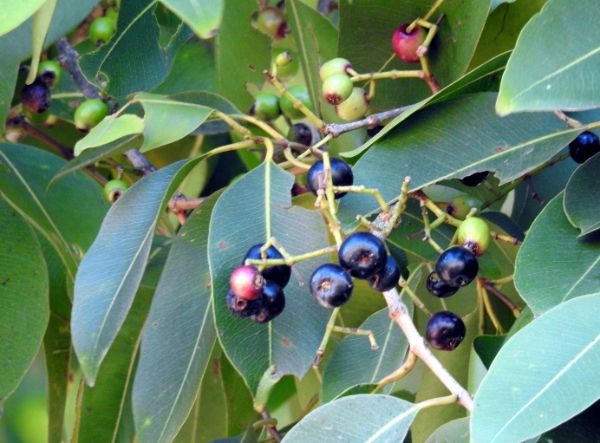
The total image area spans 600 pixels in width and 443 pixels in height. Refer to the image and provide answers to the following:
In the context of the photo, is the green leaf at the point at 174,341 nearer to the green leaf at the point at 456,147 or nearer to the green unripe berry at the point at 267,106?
the green leaf at the point at 456,147

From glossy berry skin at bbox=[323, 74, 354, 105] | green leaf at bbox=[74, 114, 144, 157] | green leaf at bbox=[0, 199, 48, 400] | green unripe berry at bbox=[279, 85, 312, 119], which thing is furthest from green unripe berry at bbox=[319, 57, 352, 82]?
green leaf at bbox=[0, 199, 48, 400]

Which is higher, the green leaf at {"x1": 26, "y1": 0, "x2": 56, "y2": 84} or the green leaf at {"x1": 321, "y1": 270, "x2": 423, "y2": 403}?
the green leaf at {"x1": 26, "y1": 0, "x2": 56, "y2": 84}

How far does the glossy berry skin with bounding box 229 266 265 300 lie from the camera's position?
36.1 inches

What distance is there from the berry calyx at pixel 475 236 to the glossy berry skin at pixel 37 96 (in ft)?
2.47

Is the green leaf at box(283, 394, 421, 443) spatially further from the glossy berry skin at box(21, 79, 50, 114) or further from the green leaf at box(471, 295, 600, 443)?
the glossy berry skin at box(21, 79, 50, 114)

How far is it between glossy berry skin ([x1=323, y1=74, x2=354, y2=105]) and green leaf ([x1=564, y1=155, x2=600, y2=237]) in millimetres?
300

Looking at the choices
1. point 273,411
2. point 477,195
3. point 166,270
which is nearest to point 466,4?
point 477,195

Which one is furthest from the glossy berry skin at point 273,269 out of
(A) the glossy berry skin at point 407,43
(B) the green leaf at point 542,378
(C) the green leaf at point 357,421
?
(A) the glossy berry skin at point 407,43

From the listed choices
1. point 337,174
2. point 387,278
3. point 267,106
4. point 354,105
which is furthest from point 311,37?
point 387,278

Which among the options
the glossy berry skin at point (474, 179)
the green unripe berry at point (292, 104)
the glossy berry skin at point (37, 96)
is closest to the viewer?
the glossy berry skin at point (474, 179)

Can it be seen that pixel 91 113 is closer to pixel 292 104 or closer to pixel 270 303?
pixel 292 104

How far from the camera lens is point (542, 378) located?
0.81 meters

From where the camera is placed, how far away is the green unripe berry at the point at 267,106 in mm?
1395

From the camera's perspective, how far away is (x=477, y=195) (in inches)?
47.5
